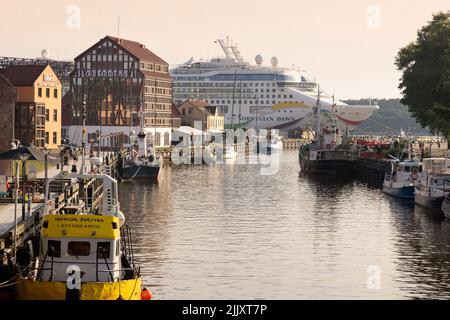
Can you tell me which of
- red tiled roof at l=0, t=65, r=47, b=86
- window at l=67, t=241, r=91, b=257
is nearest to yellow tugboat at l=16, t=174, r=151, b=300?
window at l=67, t=241, r=91, b=257

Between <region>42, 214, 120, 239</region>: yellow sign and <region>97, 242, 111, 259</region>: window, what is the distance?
398 millimetres

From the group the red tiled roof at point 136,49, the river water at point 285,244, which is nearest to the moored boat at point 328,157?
the river water at point 285,244

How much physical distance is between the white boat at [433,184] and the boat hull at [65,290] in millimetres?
47209

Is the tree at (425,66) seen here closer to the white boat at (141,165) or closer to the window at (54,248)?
the white boat at (141,165)

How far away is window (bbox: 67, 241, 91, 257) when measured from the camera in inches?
1592

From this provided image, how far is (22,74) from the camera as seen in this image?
5157 inches

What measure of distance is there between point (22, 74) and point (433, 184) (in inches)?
2455

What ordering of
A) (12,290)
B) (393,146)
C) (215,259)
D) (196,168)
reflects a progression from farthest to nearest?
(196,168)
(393,146)
(215,259)
(12,290)

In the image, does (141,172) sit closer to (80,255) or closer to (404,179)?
(404,179)

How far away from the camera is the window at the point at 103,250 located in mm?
40531
